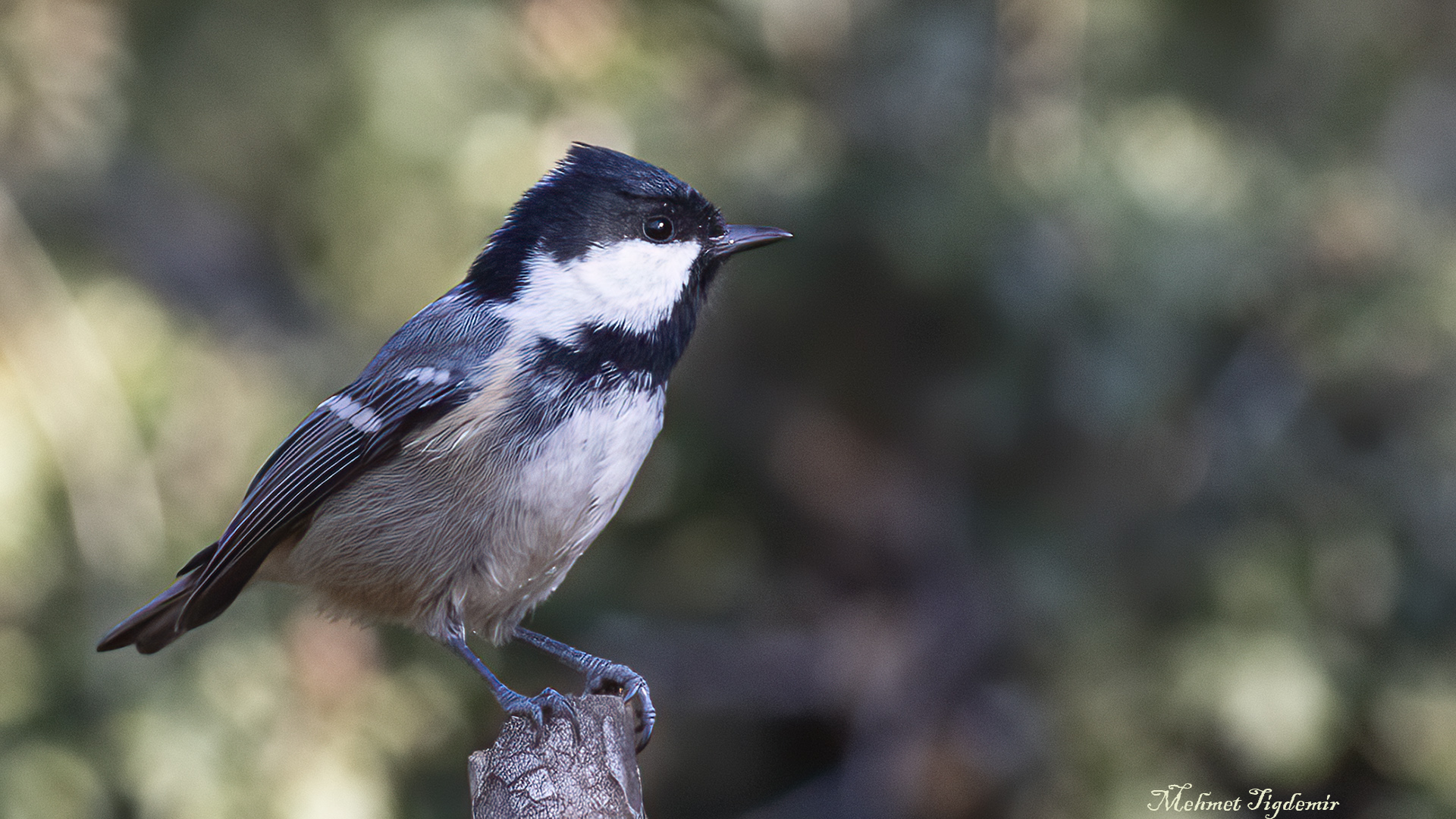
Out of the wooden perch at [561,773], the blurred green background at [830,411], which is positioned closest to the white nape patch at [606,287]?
the wooden perch at [561,773]

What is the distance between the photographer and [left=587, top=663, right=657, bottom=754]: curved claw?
2225mm

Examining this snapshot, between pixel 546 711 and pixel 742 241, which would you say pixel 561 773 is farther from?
pixel 742 241

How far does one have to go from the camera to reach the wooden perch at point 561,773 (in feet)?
5.89

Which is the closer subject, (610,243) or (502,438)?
(502,438)

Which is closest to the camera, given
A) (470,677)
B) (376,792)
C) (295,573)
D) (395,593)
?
(395,593)

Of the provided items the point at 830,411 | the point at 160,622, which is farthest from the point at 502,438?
the point at 830,411

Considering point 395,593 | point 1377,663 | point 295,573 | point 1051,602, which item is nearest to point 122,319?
point 295,573

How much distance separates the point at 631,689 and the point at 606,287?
0.72 metres

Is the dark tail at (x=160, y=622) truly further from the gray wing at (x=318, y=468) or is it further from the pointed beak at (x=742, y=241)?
the pointed beak at (x=742, y=241)

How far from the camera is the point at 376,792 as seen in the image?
2959 millimetres

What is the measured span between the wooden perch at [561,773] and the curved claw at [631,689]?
304 millimetres

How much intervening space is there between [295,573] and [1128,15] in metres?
2.87

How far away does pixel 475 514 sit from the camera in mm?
2191

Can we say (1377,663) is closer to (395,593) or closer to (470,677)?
(470,677)
